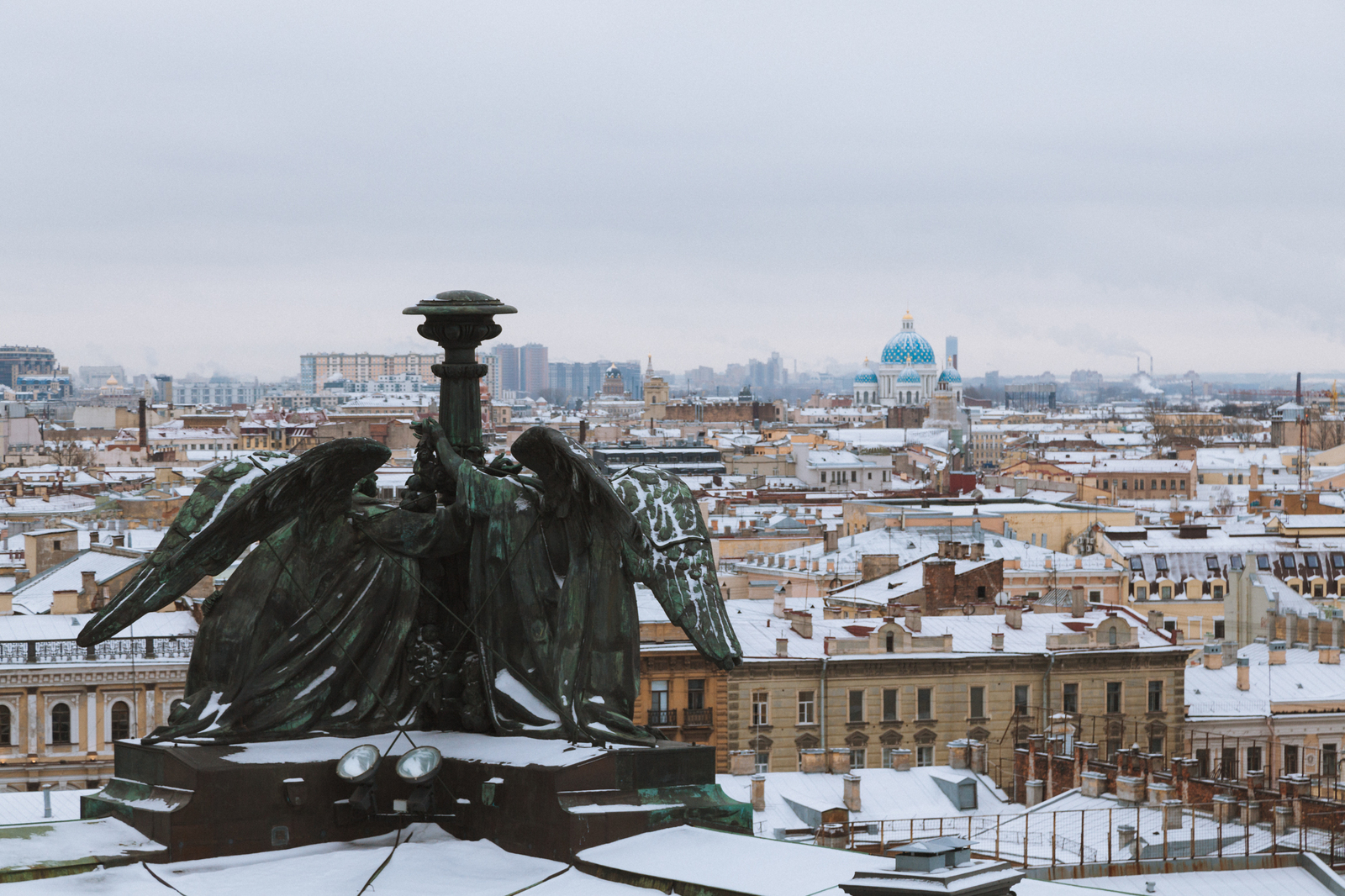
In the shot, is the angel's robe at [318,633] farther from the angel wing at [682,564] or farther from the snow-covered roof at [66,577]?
the snow-covered roof at [66,577]

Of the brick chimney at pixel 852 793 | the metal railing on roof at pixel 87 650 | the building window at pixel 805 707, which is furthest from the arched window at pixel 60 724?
the brick chimney at pixel 852 793

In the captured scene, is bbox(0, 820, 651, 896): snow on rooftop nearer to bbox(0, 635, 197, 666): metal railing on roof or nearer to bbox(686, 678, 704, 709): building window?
bbox(0, 635, 197, 666): metal railing on roof

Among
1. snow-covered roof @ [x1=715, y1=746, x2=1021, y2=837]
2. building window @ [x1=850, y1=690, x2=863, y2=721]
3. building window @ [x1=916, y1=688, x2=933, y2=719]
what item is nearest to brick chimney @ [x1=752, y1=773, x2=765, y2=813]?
snow-covered roof @ [x1=715, y1=746, x2=1021, y2=837]

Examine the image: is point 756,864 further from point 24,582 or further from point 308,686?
point 24,582

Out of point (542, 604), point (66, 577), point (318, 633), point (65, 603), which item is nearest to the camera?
point (318, 633)

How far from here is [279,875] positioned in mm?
10539

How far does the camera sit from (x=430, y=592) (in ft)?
39.0

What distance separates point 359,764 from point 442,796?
54cm

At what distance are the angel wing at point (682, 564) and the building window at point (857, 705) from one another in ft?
81.7

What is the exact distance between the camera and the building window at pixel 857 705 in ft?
120

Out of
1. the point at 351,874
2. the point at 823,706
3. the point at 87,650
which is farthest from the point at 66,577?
the point at 351,874

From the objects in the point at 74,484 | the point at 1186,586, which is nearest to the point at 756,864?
the point at 1186,586

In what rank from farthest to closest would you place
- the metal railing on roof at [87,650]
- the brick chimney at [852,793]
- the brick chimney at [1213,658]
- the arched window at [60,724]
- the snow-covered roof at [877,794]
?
the brick chimney at [1213,658] < the metal railing on roof at [87,650] < the arched window at [60,724] < the brick chimney at [852,793] < the snow-covered roof at [877,794]

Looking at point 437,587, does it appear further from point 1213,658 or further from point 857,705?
point 1213,658
